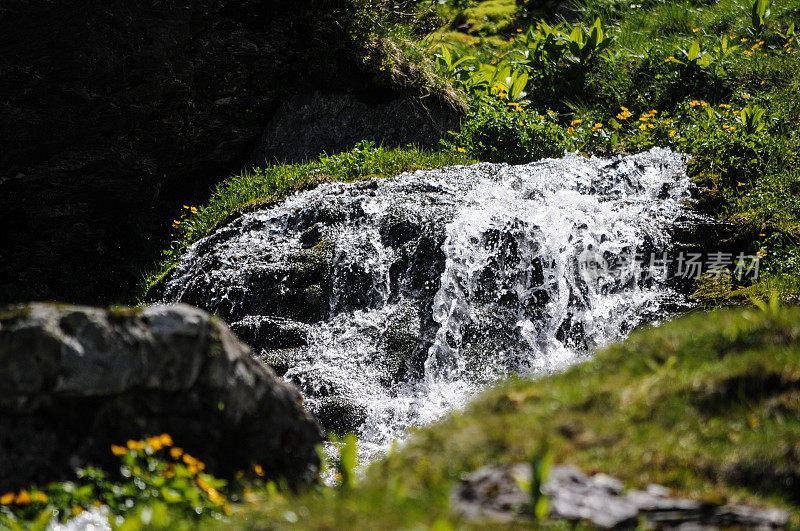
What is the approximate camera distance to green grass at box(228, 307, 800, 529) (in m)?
3.34

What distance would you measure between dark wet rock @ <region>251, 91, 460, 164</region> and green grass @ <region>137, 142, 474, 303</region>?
0.80 meters

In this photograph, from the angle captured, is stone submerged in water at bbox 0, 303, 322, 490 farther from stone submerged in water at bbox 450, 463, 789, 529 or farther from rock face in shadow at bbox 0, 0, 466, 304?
rock face in shadow at bbox 0, 0, 466, 304

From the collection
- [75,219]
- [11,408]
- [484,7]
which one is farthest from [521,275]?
[484,7]

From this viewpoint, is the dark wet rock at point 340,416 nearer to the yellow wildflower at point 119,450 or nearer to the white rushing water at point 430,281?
the white rushing water at point 430,281

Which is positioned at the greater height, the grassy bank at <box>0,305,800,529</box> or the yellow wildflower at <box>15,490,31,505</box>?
the grassy bank at <box>0,305,800,529</box>

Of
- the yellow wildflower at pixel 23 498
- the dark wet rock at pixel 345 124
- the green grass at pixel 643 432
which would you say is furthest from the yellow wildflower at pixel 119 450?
the dark wet rock at pixel 345 124

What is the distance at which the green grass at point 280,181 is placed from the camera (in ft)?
33.1

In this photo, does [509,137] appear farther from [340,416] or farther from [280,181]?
[340,416]

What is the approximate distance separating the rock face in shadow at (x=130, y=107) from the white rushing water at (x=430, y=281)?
1.95 meters

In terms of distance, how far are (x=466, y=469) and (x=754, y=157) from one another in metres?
8.04

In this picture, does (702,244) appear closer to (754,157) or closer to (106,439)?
(754,157)

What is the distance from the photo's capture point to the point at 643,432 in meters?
3.66

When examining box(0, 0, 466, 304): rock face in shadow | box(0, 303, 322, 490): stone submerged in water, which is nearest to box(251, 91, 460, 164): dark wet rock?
box(0, 0, 466, 304): rock face in shadow

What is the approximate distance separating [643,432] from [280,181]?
297 inches
